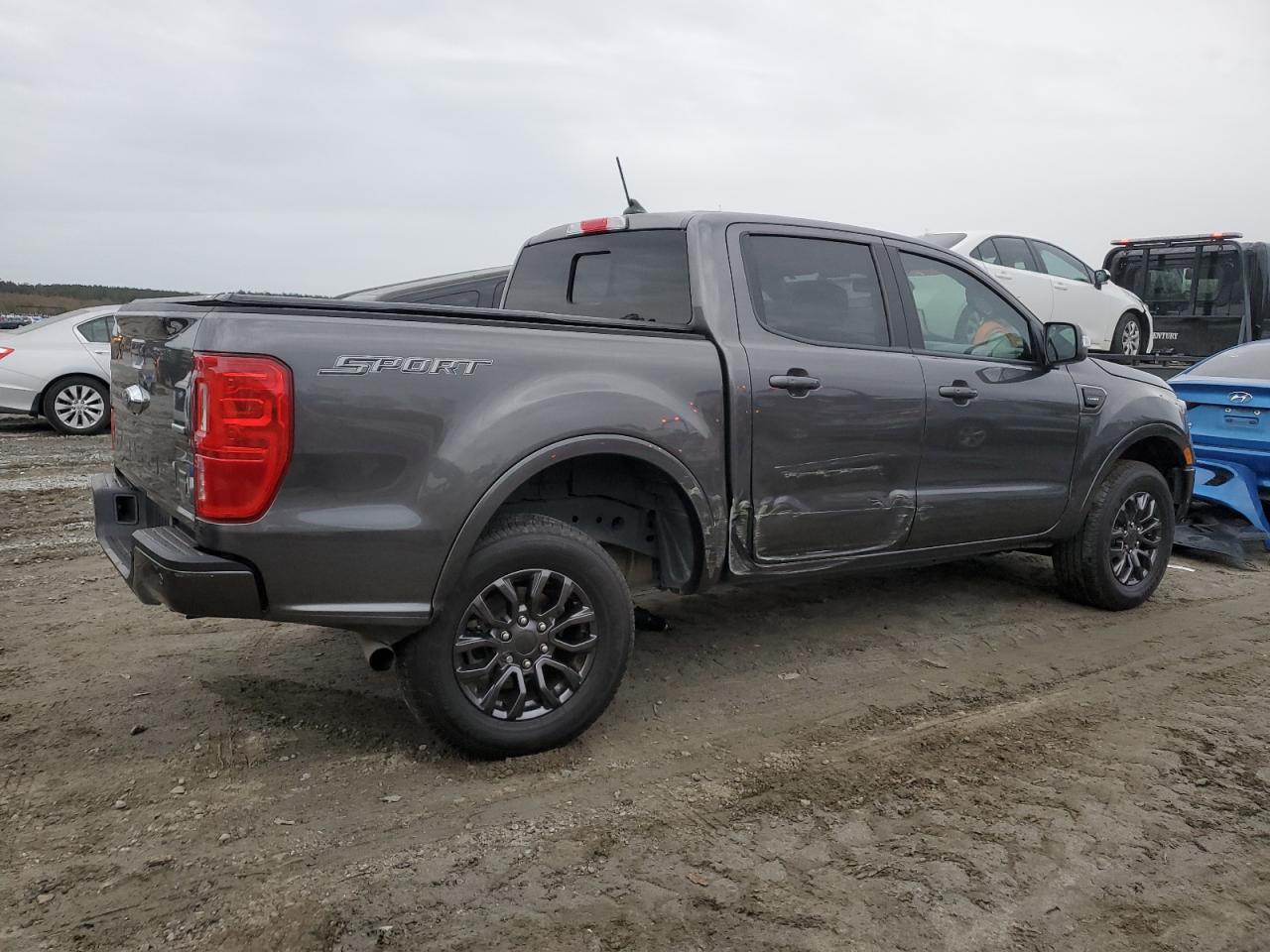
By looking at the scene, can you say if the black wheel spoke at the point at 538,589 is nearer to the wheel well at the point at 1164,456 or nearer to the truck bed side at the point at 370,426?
the truck bed side at the point at 370,426

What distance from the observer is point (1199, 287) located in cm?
1295

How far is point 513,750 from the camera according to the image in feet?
11.3

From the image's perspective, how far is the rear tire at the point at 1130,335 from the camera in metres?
12.5

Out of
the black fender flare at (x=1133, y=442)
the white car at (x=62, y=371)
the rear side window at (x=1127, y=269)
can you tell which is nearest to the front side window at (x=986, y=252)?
the rear side window at (x=1127, y=269)

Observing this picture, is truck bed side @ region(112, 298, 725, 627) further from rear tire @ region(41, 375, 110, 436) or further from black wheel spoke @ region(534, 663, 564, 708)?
rear tire @ region(41, 375, 110, 436)

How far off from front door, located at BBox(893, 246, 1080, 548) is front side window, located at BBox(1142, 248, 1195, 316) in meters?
9.50

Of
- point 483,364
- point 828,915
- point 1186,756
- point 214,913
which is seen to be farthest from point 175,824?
point 1186,756

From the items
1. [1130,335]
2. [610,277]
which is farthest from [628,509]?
[1130,335]

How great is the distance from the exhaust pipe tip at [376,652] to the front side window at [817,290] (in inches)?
75.2

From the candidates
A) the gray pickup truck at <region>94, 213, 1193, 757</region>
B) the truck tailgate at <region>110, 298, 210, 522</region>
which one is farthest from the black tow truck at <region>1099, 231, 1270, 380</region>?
the truck tailgate at <region>110, 298, 210, 522</region>

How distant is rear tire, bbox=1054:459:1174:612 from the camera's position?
17.5 feet

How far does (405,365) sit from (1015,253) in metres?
9.61

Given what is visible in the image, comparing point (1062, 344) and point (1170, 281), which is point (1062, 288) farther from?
point (1062, 344)

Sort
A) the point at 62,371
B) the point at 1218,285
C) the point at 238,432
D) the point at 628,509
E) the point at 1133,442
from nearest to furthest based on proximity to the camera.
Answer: the point at 238,432 → the point at 628,509 → the point at 1133,442 → the point at 62,371 → the point at 1218,285
